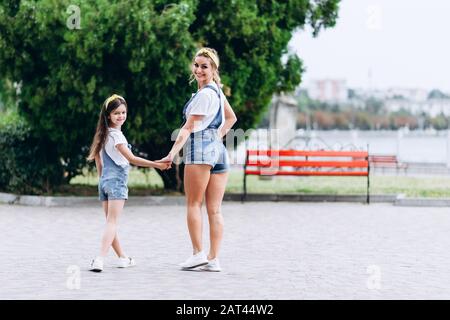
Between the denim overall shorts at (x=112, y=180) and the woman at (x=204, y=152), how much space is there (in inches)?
19.8

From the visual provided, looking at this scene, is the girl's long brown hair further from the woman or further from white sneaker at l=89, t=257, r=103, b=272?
white sneaker at l=89, t=257, r=103, b=272

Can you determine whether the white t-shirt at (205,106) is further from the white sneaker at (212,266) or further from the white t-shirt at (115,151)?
A: the white sneaker at (212,266)

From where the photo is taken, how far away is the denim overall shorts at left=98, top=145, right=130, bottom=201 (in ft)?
30.7

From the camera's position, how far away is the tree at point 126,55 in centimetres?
1670

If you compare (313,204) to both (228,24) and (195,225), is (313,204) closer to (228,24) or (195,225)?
(228,24)

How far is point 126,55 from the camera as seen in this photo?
17016 millimetres

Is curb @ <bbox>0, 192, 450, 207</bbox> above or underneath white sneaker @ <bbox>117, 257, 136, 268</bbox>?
underneath

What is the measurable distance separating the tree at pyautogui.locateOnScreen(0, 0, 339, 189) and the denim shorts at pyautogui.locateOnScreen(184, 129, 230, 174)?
7.60m

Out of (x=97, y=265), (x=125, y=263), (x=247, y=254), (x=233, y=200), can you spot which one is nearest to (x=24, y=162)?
(x=233, y=200)

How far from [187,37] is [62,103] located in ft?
8.34

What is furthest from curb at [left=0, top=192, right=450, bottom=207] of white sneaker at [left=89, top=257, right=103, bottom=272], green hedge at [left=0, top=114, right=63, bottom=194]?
white sneaker at [left=89, top=257, right=103, bottom=272]

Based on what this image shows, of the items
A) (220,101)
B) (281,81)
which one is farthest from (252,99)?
(220,101)


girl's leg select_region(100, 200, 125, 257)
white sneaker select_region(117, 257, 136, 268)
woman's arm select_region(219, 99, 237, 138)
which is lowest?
white sneaker select_region(117, 257, 136, 268)

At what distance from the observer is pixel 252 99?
19.4m
